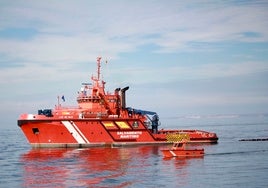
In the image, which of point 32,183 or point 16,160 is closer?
point 32,183

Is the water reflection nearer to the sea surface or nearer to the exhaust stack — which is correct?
the sea surface

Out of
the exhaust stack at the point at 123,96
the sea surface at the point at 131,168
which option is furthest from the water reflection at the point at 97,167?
the exhaust stack at the point at 123,96

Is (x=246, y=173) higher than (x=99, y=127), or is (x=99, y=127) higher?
(x=99, y=127)

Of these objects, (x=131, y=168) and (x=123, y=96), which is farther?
(x=123, y=96)

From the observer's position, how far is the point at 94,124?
5644 cm

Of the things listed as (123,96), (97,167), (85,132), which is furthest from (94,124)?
(97,167)

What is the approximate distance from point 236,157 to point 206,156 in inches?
114

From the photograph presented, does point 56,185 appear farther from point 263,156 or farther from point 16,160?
point 263,156

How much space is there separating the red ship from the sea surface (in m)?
1.79

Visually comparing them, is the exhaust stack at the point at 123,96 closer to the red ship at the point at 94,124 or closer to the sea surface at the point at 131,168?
the red ship at the point at 94,124

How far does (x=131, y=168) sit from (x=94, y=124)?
54.3 ft

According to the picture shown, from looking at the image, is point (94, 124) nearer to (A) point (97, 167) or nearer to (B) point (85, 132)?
(B) point (85, 132)

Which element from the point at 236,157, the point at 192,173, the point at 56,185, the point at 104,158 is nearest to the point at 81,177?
the point at 56,185

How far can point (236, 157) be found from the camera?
47.8 m
